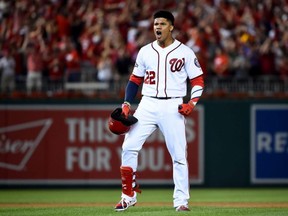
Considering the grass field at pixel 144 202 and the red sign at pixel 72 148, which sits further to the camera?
the red sign at pixel 72 148

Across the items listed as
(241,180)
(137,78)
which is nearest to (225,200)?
(241,180)

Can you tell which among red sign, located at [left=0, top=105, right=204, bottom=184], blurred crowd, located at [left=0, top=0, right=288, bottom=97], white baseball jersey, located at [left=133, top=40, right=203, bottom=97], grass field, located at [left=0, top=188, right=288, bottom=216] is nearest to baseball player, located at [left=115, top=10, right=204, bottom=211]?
white baseball jersey, located at [left=133, top=40, right=203, bottom=97]

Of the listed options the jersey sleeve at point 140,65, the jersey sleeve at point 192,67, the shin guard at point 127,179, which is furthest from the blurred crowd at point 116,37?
the shin guard at point 127,179

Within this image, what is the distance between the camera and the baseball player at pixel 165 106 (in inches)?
356

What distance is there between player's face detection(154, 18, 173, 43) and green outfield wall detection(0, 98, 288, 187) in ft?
19.3

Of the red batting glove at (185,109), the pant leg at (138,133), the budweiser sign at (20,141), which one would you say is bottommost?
the budweiser sign at (20,141)

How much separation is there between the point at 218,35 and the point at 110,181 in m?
4.04

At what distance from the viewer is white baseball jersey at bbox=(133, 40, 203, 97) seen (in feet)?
29.8

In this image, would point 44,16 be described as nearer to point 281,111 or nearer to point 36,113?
point 36,113

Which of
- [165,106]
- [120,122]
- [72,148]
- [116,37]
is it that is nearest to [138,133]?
[120,122]

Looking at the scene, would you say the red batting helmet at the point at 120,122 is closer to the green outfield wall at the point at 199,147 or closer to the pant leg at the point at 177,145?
the pant leg at the point at 177,145

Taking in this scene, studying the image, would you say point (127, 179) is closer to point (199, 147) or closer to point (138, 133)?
point (138, 133)

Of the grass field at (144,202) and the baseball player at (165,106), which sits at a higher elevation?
the baseball player at (165,106)

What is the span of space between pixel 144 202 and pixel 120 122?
119 inches
